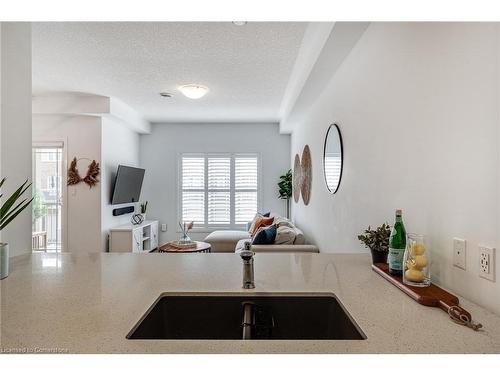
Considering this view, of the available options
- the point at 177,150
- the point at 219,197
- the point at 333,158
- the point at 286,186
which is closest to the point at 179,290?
the point at 333,158

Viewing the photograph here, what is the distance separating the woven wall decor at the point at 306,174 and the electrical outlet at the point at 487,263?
319cm

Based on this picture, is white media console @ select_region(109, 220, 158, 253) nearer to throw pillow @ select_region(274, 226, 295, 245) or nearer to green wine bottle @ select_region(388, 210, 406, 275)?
throw pillow @ select_region(274, 226, 295, 245)

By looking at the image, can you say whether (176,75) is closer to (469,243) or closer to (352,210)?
(352,210)

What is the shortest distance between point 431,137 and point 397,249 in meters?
0.49

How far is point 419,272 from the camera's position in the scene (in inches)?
46.0

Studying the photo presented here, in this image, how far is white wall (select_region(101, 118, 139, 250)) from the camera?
4812mm

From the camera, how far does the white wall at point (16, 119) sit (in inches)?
66.1

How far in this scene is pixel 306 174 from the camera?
443 centimetres

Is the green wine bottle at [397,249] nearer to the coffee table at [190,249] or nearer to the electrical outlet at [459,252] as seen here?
the electrical outlet at [459,252]

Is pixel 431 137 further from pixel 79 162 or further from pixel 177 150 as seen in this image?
pixel 177 150

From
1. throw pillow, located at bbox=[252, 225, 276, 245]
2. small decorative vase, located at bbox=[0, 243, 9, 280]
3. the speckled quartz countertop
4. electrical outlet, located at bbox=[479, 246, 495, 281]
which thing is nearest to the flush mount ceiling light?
throw pillow, located at bbox=[252, 225, 276, 245]

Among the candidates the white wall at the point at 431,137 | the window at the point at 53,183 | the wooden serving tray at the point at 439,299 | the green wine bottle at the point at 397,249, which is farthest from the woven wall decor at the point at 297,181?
the wooden serving tray at the point at 439,299

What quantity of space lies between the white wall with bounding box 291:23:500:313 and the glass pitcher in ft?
0.36
